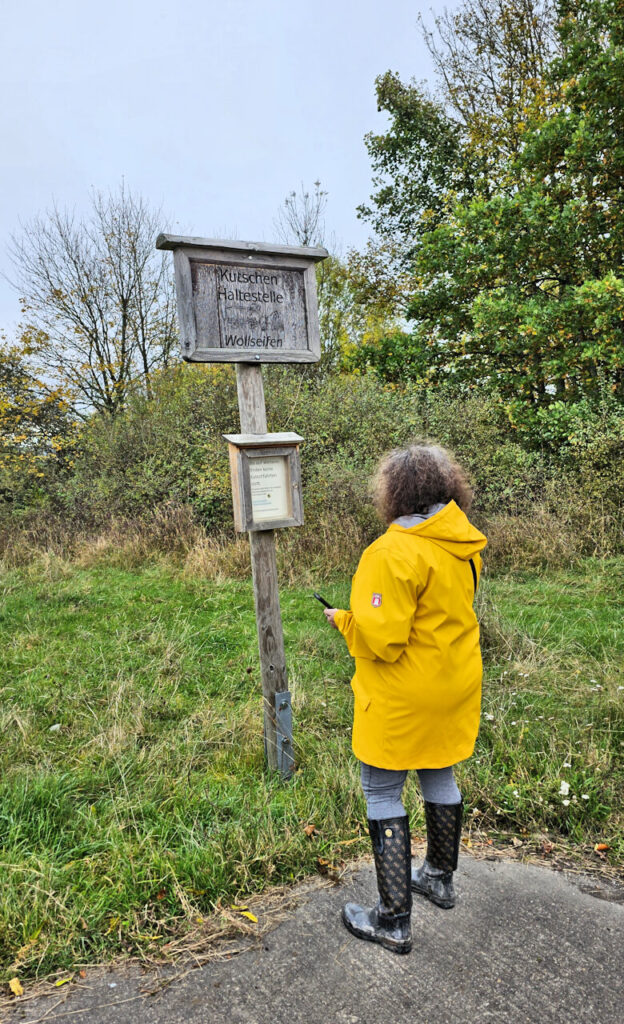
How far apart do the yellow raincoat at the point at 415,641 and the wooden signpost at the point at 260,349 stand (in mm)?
1172

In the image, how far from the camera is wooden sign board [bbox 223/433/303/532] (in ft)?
10.5

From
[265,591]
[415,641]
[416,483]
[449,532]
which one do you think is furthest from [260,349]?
[415,641]

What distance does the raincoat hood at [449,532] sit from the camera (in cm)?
215

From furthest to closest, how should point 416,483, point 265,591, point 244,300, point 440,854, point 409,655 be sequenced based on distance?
point 265,591, point 244,300, point 440,854, point 416,483, point 409,655

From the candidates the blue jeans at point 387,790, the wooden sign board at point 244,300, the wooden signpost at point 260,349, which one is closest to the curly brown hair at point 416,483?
the blue jeans at point 387,790

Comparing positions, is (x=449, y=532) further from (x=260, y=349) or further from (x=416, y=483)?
(x=260, y=349)

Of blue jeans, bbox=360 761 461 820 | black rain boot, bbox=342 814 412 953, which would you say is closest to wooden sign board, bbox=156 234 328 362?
blue jeans, bbox=360 761 461 820

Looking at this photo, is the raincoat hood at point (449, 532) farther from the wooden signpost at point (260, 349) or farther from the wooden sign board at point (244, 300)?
the wooden sign board at point (244, 300)

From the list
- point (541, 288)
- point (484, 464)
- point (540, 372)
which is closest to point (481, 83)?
point (541, 288)

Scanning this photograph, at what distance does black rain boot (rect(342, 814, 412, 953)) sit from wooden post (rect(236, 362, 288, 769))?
122 cm

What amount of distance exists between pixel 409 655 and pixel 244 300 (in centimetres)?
202

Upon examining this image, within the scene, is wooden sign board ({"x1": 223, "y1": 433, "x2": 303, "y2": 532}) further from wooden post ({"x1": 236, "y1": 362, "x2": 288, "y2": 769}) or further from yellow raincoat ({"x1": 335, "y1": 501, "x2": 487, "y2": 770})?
yellow raincoat ({"x1": 335, "y1": 501, "x2": 487, "y2": 770})

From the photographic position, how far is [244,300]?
3232 mm

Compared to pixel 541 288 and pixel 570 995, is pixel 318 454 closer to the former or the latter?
pixel 541 288
